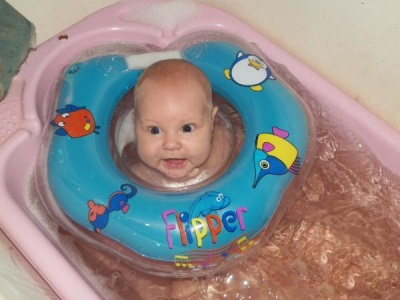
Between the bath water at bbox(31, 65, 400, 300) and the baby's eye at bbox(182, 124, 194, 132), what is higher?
the baby's eye at bbox(182, 124, 194, 132)

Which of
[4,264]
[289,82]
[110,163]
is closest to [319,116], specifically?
[289,82]

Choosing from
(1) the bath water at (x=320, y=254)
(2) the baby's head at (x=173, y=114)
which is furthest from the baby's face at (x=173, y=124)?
(1) the bath water at (x=320, y=254)

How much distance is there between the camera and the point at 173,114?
1.27m

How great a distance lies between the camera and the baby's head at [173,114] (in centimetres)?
127

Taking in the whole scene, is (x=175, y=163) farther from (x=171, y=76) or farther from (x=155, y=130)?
(x=171, y=76)

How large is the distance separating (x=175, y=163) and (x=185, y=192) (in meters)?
0.07

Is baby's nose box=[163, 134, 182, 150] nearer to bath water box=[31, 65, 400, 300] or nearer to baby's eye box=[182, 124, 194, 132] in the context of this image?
baby's eye box=[182, 124, 194, 132]

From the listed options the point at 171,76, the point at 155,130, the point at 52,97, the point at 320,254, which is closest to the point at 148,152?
the point at 155,130

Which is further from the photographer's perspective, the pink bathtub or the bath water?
the bath water

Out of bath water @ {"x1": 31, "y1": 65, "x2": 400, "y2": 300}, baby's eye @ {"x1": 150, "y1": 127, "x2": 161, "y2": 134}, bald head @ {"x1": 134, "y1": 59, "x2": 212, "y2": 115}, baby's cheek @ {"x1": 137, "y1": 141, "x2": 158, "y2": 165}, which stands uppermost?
bald head @ {"x1": 134, "y1": 59, "x2": 212, "y2": 115}

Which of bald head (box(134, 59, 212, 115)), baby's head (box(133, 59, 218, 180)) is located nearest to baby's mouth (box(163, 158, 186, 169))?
baby's head (box(133, 59, 218, 180))

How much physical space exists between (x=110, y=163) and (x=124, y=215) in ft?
0.48

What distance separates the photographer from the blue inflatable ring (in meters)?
Result: 1.27

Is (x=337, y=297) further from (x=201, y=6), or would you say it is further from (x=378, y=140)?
(x=201, y=6)
